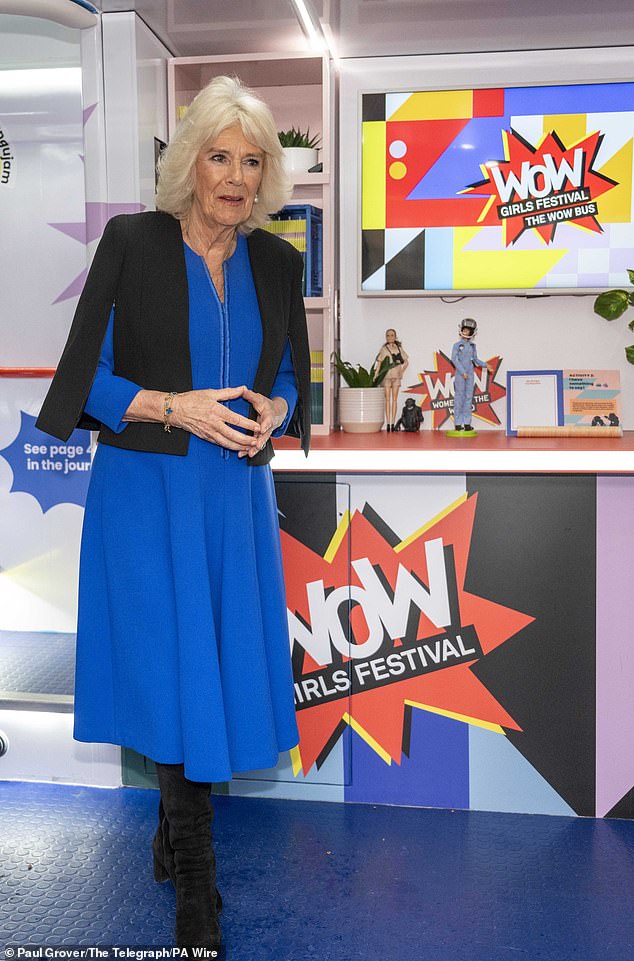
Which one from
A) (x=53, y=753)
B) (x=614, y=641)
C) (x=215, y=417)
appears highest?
(x=215, y=417)

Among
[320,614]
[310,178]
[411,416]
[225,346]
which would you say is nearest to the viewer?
[225,346]

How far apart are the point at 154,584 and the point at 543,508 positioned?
1.16 meters

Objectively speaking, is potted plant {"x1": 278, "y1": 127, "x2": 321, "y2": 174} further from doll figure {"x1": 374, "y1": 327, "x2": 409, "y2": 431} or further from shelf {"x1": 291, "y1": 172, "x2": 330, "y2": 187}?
doll figure {"x1": 374, "y1": 327, "x2": 409, "y2": 431}

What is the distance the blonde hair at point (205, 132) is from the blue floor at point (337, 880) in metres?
1.58

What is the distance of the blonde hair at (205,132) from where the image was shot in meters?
1.89

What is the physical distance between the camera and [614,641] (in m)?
2.56

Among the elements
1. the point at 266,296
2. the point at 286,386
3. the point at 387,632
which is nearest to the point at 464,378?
the point at 387,632

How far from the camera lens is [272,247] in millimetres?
2125

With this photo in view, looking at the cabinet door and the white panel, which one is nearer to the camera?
the cabinet door

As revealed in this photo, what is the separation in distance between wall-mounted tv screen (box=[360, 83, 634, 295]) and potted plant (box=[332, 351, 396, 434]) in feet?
1.12

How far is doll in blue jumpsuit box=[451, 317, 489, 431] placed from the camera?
9.95ft

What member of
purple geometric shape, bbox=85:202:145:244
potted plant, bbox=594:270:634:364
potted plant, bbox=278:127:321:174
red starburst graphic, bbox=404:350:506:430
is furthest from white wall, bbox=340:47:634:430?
purple geometric shape, bbox=85:202:145:244

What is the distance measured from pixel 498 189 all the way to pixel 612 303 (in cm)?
55

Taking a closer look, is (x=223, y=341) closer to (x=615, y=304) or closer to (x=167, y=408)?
(x=167, y=408)
